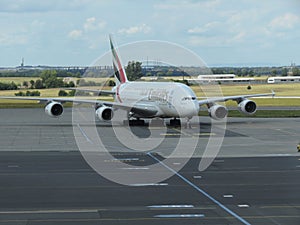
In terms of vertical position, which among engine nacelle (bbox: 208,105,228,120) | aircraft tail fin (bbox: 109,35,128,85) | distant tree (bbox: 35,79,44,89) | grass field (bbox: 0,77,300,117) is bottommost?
grass field (bbox: 0,77,300,117)

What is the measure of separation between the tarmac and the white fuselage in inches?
143

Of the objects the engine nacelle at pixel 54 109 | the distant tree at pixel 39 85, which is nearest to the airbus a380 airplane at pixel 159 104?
the engine nacelle at pixel 54 109

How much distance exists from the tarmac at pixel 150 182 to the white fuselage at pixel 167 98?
3639mm

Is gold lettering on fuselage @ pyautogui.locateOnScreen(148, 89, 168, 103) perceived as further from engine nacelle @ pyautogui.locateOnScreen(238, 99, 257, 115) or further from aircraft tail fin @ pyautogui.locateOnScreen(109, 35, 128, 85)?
aircraft tail fin @ pyautogui.locateOnScreen(109, 35, 128, 85)

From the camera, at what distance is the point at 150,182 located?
2403 centimetres

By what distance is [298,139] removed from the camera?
41.6 metres

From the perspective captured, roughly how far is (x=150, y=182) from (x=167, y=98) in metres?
25.4

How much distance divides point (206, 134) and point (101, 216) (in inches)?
1098

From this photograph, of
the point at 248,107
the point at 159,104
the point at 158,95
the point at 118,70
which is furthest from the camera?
the point at 118,70

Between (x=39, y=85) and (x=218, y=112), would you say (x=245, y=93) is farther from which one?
(x=218, y=112)

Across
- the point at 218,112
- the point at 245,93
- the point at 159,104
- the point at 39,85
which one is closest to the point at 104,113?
the point at 159,104

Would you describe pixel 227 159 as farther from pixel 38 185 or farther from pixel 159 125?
pixel 159 125

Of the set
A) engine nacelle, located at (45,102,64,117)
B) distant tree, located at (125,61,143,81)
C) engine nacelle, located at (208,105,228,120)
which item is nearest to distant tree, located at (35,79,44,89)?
distant tree, located at (125,61,143,81)

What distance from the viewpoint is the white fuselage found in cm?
4709
